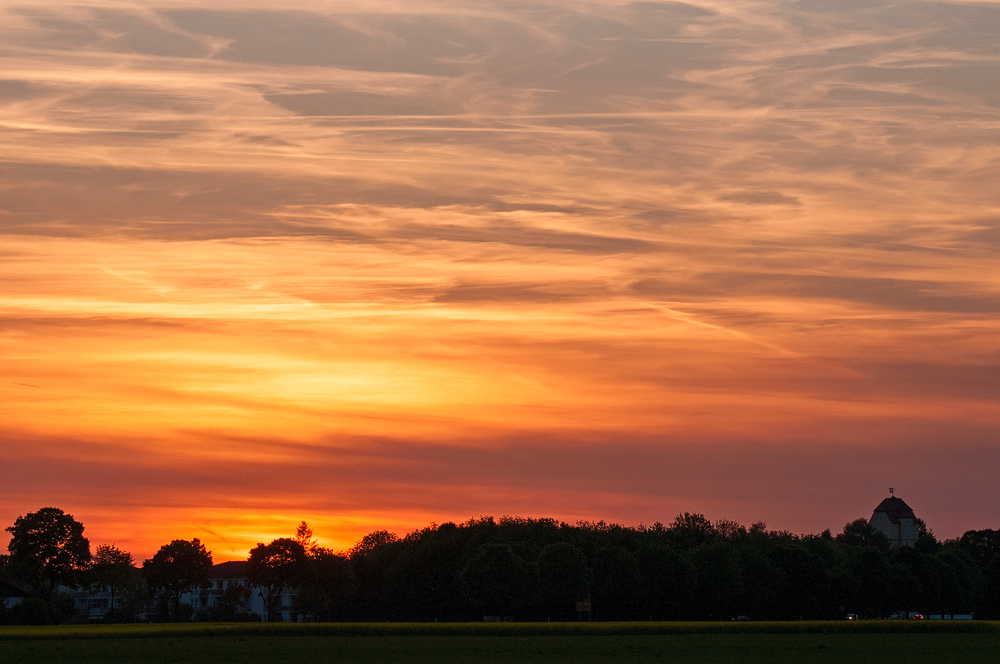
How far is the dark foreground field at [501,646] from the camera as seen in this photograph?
61094 millimetres

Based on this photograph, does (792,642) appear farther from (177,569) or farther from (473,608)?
(177,569)

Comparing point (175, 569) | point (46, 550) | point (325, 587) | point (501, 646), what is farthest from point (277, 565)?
point (501, 646)

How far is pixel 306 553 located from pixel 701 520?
6276cm

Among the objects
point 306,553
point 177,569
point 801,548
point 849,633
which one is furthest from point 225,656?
point 177,569

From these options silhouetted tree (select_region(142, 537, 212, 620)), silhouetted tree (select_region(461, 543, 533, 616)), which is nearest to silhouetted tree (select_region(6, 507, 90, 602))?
silhouetted tree (select_region(142, 537, 212, 620))

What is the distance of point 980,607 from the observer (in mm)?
169250

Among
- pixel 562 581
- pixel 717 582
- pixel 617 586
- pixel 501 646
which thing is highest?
pixel 562 581

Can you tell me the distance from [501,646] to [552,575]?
221 ft

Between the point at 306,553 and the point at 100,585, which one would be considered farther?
the point at 100,585

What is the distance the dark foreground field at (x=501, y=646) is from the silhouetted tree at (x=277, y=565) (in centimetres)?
7252

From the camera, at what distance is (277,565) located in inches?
6934

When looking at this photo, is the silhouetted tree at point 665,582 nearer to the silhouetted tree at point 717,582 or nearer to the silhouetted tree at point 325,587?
the silhouetted tree at point 717,582

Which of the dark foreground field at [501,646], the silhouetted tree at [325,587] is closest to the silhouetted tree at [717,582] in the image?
the dark foreground field at [501,646]

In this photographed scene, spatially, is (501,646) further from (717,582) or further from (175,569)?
(175,569)
